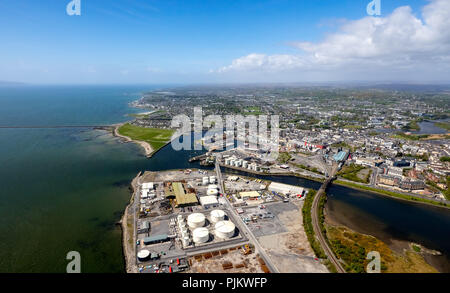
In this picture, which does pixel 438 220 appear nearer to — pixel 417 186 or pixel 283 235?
pixel 417 186

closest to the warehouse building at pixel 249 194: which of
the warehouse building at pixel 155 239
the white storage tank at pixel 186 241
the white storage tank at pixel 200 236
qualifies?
the white storage tank at pixel 200 236

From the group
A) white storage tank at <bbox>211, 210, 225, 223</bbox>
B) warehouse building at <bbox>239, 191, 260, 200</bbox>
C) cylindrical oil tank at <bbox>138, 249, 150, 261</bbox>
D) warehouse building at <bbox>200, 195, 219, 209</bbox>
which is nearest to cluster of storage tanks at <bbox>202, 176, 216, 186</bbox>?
warehouse building at <bbox>200, 195, 219, 209</bbox>

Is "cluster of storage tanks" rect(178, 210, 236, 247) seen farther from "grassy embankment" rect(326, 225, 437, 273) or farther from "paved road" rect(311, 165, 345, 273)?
"grassy embankment" rect(326, 225, 437, 273)

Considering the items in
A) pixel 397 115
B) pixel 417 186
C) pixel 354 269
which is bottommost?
pixel 354 269

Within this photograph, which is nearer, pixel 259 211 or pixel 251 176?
pixel 259 211

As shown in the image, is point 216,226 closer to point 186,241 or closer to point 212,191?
point 186,241

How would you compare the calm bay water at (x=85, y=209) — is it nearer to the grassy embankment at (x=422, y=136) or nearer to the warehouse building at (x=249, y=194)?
the warehouse building at (x=249, y=194)

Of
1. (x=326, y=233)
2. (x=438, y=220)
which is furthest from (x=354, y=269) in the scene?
(x=438, y=220)
